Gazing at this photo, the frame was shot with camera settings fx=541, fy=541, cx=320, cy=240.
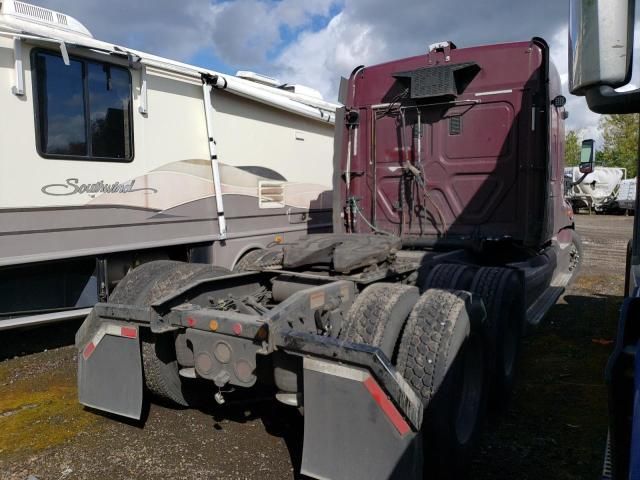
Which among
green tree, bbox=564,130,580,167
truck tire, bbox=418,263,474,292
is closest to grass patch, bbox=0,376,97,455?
truck tire, bbox=418,263,474,292

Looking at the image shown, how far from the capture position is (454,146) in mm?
5508

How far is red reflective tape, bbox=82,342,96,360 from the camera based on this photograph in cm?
363

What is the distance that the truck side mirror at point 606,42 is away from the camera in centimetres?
174

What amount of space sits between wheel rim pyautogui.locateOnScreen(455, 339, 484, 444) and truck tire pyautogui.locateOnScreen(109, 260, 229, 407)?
1.93 metres

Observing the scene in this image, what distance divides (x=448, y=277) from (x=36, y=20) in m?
4.49

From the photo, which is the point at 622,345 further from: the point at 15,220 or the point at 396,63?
the point at 15,220

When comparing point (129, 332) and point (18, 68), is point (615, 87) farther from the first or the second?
point (18, 68)

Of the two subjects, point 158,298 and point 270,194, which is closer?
point 158,298

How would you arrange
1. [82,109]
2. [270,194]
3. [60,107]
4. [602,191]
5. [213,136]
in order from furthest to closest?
[602,191]
[270,194]
[213,136]
[82,109]
[60,107]

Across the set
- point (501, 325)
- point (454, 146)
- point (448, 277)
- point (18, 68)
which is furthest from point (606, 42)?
point (18, 68)

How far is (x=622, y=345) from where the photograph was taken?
6.09ft

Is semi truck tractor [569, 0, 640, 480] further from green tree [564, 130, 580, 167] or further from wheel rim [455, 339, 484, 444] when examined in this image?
green tree [564, 130, 580, 167]

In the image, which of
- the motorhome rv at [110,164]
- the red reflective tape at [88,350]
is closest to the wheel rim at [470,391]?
the red reflective tape at [88,350]

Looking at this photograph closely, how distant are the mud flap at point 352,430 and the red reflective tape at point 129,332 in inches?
51.4
